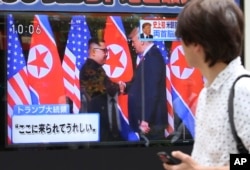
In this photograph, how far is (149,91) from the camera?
4980 millimetres

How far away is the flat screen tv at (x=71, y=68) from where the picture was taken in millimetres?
4699

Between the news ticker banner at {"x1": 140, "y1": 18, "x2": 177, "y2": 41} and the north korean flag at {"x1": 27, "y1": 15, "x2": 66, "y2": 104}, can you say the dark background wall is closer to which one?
the north korean flag at {"x1": 27, "y1": 15, "x2": 66, "y2": 104}

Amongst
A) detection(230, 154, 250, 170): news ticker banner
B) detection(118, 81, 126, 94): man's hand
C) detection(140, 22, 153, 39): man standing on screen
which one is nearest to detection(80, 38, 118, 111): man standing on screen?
detection(118, 81, 126, 94): man's hand

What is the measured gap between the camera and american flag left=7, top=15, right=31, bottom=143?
468cm

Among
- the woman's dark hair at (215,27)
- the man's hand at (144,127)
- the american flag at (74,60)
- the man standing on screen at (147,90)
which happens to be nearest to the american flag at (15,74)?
the american flag at (74,60)

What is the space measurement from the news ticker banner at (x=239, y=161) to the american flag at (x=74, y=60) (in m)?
3.17

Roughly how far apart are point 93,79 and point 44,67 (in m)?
0.52

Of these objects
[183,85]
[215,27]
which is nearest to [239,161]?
[215,27]

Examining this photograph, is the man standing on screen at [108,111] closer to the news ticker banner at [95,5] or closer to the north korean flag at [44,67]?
the north korean flag at [44,67]

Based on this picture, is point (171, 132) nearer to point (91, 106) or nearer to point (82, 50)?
point (91, 106)

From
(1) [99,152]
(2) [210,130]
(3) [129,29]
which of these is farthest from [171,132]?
(2) [210,130]

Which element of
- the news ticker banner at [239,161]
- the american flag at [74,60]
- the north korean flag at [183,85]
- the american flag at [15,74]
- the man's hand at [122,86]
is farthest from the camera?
the north korean flag at [183,85]

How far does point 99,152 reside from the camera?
4.85 metres

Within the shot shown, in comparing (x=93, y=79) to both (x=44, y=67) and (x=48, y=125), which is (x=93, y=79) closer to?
(x=44, y=67)
